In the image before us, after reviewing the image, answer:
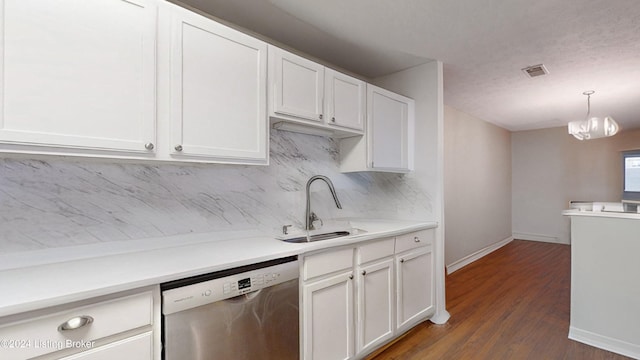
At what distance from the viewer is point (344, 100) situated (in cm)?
231

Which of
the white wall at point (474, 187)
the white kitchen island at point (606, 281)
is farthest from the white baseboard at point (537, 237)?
the white kitchen island at point (606, 281)

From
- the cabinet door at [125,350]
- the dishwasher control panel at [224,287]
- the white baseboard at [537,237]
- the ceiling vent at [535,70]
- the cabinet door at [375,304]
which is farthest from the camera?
the white baseboard at [537,237]

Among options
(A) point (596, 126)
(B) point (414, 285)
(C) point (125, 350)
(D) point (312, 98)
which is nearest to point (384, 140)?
(D) point (312, 98)

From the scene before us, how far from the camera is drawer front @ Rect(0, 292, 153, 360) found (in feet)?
2.92

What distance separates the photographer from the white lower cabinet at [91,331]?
2.94 ft

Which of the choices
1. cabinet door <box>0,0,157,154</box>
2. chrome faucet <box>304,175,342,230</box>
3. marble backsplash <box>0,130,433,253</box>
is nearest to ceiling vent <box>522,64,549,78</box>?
marble backsplash <box>0,130,433,253</box>

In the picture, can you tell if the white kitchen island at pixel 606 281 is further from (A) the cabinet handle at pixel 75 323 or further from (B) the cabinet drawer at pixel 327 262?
(A) the cabinet handle at pixel 75 323

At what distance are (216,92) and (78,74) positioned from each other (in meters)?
0.58

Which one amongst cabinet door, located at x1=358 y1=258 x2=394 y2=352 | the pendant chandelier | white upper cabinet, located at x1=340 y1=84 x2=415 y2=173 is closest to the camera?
cabinet door, located at x1=358 y1=258 x2=394 y2=352

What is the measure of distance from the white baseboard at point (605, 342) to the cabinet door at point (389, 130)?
192 centimetres

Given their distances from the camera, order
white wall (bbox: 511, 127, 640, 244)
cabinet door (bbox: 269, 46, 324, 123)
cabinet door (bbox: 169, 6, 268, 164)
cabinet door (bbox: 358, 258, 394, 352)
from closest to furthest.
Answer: cabinet door (bbox: 169, 6, 268, 164), cabinet door (bbox: 269, 46, 324, 123), cabinet door (bbox: 358, 258, 394, 352), white wall (bbox: 511, 127, 640, 244)

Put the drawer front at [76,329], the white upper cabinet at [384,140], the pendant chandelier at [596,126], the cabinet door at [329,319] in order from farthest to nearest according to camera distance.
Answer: the pendant chandelier at [596,126] → the white upper cabinet at [384,140] → the cabinet door at [329,319] → the drawer front at [76,329]

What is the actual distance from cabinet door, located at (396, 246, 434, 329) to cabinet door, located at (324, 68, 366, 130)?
1136 mm

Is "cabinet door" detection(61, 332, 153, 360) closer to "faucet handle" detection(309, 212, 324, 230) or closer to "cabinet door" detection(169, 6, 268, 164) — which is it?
"cabinet door" detection(169, 6, 268, 164)
